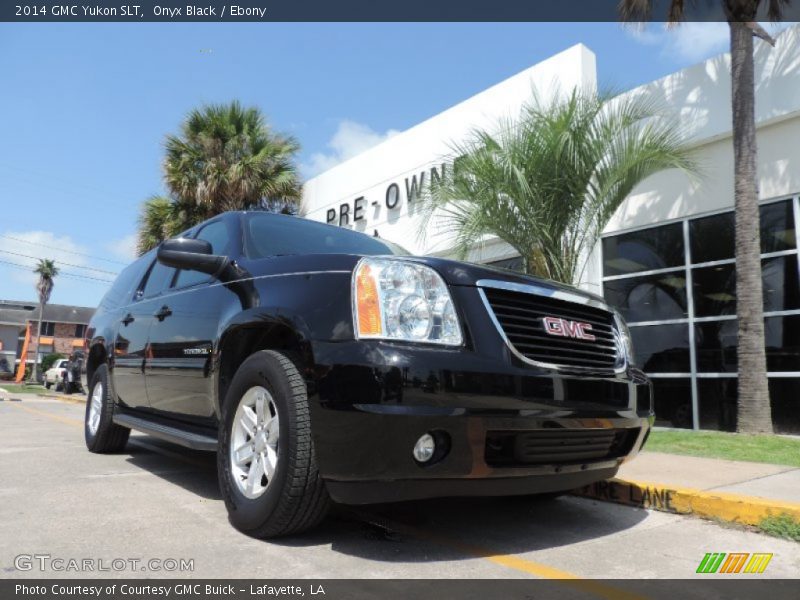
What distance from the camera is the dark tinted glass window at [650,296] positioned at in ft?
31.7

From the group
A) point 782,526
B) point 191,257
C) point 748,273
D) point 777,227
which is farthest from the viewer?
point 777,227

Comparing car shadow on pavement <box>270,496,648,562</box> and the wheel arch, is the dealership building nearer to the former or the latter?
car shadow on pavement <box>270,496,648,562</box>

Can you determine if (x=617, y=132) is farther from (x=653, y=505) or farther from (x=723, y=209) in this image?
(x=653, y=505)

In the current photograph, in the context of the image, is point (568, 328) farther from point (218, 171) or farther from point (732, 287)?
point (218, 171)

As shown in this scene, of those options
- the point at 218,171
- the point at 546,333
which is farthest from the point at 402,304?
the point at 218,171

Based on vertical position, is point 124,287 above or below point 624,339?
above

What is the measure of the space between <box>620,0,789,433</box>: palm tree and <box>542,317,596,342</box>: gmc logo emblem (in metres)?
5.20

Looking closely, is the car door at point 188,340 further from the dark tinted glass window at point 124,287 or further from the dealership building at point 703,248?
the dealership building at point 703,248

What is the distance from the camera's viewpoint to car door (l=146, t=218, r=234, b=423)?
12.6 feet

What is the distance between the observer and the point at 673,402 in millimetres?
9641

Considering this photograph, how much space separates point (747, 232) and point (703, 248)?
1.73 m

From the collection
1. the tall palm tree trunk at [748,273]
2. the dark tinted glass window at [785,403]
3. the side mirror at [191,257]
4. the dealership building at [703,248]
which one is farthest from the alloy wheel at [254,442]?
the dark tinted glass window at [785,403]

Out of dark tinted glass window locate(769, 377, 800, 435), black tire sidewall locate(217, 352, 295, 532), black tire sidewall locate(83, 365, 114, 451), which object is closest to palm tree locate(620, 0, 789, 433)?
dark tinted glass window locate(769, 377, 800, 435)

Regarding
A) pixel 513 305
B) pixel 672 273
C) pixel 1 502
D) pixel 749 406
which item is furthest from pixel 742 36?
pixel 1 502
